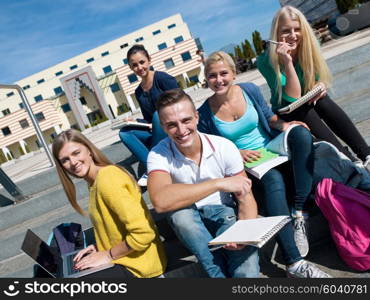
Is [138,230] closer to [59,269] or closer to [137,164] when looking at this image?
[59,269]

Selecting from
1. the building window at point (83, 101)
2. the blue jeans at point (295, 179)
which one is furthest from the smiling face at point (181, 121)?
the building window at point (83, 101)

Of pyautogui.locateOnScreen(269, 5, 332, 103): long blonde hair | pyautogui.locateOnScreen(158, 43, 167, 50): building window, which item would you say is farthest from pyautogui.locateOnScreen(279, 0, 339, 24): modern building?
pyautogui.locateOnScreen(269, 5, 332, 103): long blonde hair

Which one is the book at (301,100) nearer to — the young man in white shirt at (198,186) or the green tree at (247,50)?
the young man in white shirt at (198,186)

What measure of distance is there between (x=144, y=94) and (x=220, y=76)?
119cm

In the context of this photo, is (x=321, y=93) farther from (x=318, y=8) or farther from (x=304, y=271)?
(x=318, y=8)

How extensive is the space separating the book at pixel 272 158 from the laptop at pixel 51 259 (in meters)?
1.10

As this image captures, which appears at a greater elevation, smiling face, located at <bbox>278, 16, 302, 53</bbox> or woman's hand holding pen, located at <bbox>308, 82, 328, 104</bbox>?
smiling face, located at <bbox>278, 16, 302, 53</bbox>

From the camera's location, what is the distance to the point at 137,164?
138 inches

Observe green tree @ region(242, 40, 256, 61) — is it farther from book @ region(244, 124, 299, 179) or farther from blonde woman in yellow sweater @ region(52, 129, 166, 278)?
blonde woman in yellow sweater @ region(52, 129, 166, 278)

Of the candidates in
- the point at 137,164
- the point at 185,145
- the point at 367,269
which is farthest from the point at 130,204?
the point at 137,164

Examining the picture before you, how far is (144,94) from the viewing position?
3146 mm

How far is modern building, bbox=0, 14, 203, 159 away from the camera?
34.6 metres

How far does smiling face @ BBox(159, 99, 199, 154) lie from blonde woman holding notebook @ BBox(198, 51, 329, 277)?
51 centimetres

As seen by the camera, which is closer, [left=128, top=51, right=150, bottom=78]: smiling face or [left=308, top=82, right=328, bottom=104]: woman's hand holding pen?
[left=308, top=82, right=328, bottom=104]: woman's hand holding pen
